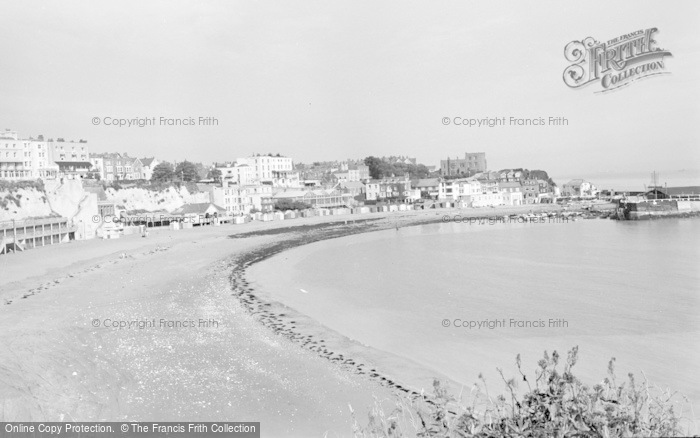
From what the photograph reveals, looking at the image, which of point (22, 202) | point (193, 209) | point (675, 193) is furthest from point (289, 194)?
point (675, 193)

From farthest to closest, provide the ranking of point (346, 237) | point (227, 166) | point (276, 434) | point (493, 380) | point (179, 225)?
point (227, 166) → point (179, 225) → point (346, 237) → point (493, 380) → point (276, 434)

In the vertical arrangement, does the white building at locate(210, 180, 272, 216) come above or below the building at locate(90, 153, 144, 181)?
below

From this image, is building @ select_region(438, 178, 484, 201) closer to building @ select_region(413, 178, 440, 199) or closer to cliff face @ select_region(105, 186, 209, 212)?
building @ select_region(413, 178, 440, 199)

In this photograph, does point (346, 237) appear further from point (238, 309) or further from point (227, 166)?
point (227, 166)

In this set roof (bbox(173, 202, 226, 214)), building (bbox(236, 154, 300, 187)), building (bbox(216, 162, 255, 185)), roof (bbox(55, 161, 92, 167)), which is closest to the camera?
roof (bbox(173, 202, 226, 214))

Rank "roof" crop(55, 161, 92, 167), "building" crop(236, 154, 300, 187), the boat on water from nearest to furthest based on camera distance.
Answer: the boat on water → "roof" crop(55, 161, 92, 167) → "building" crop(236, 154, 300, 187)

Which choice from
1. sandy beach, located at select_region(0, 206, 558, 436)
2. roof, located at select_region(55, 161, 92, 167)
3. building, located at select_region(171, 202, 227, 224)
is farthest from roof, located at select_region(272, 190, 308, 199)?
sandy beach, located at select_region(0, 206, 558, 436)

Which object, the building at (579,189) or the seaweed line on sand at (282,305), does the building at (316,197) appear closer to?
the seaweed line on sand at (282,305)

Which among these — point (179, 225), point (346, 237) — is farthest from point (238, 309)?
point (179, 225)
